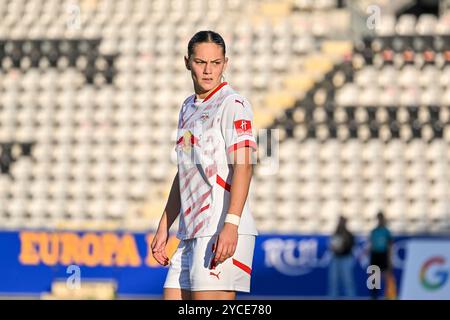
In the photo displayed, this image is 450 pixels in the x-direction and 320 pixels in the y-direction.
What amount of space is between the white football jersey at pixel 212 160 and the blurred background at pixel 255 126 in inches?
440

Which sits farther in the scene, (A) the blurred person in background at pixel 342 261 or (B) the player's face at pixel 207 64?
(A) the blurred person in background at pixel 342 261

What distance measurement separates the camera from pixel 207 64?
4359 mm

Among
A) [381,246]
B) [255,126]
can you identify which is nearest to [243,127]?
[381,246]

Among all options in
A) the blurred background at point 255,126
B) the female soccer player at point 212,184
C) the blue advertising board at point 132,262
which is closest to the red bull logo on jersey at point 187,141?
the female soccer player at point 212,184

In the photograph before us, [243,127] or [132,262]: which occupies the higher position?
[243,127]

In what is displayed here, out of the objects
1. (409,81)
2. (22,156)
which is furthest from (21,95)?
(409,81)

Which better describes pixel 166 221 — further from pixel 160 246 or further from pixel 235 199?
pixel 235 199

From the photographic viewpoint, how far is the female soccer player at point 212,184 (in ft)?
14.0

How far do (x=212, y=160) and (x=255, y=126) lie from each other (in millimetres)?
12861

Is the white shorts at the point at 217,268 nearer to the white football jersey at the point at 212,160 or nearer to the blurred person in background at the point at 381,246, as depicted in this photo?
the white football jersey at the point at 212,160

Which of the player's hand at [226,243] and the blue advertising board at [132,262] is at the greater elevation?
the player's hand at [226,243]
